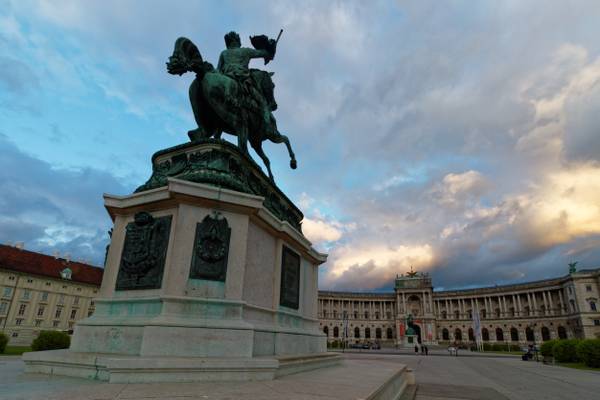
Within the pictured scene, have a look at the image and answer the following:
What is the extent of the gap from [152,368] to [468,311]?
126m

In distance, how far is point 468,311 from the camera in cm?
11075

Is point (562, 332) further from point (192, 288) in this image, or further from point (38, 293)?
point (38, 293)

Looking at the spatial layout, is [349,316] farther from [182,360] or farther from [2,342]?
[182,360]

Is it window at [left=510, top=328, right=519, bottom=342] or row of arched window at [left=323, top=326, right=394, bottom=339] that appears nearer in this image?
window at [left=510, top=328, right=519, bottom=342]

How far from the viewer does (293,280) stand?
864 cm

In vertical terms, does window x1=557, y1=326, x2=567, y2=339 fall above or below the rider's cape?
below

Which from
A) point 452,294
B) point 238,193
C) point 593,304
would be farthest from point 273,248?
point 452,294

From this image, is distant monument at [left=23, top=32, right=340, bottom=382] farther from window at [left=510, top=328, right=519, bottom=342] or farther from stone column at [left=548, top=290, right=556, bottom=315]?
window at [left=510, top=328, right=519, bottom=342]

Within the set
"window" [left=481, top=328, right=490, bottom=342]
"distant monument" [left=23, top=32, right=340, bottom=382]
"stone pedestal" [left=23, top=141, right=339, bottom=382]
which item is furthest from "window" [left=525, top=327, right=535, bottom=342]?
"stone pedestal" [left=23, top=141, right=339, bottom=382]

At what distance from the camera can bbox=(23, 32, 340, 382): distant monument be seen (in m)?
5.23

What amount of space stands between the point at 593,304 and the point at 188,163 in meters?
110

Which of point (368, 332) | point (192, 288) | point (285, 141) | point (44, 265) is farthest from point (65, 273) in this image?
point (368, 332)

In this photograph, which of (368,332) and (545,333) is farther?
(368,332)

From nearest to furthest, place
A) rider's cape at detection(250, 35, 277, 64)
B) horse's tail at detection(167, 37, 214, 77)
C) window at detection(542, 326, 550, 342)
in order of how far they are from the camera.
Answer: horse's tail at detection(167, 37, 214, 77)
rider's cape at detection(250, 35, 277, 64)
window at detection(542, 326, 550, 342)
